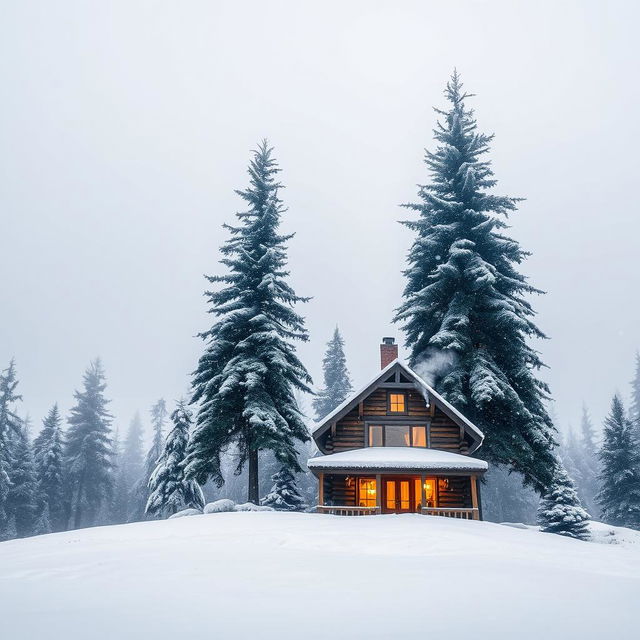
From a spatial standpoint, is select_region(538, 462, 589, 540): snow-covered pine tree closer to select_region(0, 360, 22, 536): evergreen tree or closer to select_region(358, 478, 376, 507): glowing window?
Answer: select_region(358, 478, 376, 507): glowing window

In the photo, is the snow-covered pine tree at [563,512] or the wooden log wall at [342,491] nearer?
the snow-covered pine tree at [563,512]

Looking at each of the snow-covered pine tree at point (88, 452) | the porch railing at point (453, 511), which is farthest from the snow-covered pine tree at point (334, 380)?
the porch railing at point (453, 511)

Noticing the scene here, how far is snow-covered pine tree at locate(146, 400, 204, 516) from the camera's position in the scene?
105ft

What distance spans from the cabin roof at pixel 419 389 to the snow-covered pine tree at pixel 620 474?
1977 cm

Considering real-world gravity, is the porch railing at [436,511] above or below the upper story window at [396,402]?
below

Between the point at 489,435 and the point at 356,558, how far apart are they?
15.7 meters

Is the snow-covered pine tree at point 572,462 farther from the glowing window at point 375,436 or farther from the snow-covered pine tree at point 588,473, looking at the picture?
the glowing window at point 375,436

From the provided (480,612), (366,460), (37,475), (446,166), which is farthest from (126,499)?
(480,612)

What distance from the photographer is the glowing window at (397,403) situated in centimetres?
2620

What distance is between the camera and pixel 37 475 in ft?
147

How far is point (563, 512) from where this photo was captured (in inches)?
1045

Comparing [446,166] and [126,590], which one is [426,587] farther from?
[446,166]

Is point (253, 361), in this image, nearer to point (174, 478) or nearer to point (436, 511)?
point (436, 511)

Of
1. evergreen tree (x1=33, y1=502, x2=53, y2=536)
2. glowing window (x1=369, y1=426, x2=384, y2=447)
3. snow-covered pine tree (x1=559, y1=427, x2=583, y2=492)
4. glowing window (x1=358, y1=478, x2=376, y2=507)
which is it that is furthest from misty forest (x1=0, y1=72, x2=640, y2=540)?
snow-covered pine tree (x1=559, y1=427, x2=583, y2=492)
